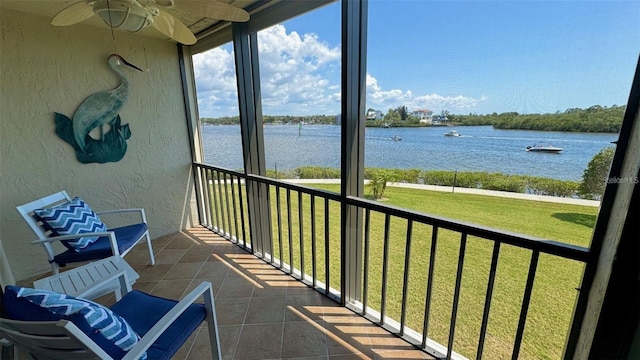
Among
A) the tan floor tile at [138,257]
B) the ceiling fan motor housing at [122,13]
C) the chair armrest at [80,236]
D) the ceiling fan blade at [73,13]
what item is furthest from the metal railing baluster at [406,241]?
the ceiling fan blade at [73,13]

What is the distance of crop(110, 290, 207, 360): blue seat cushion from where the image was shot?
3.96 feet

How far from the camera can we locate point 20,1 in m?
2.11

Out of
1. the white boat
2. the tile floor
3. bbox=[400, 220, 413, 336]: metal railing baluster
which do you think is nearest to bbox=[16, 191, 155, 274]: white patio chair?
the tile floor

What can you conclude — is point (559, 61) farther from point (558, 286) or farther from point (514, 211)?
point (558, 286)

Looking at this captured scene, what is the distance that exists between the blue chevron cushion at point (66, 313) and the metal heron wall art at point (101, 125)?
2304 millimetres

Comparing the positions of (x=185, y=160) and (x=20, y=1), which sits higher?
(x=20, y=1)

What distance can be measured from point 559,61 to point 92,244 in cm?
341

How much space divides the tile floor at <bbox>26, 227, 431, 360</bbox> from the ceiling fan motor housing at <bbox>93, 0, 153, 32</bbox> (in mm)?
1964

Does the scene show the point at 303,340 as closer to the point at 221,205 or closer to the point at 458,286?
the point at 458,286

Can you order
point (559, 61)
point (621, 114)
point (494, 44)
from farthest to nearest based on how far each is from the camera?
1. point (494, 44)
2. point (559, 61)
3. point (621, 114)

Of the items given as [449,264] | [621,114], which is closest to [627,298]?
[621,114]

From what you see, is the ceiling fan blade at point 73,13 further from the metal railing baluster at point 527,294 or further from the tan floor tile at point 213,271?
the metal railing baluster at point 527,294

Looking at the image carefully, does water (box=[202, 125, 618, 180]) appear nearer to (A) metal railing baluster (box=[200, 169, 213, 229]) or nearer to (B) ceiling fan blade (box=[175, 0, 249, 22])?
(A) metal railing baluster (box=[200, 169, 213, 229])

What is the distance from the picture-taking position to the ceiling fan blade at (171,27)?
1.45m
